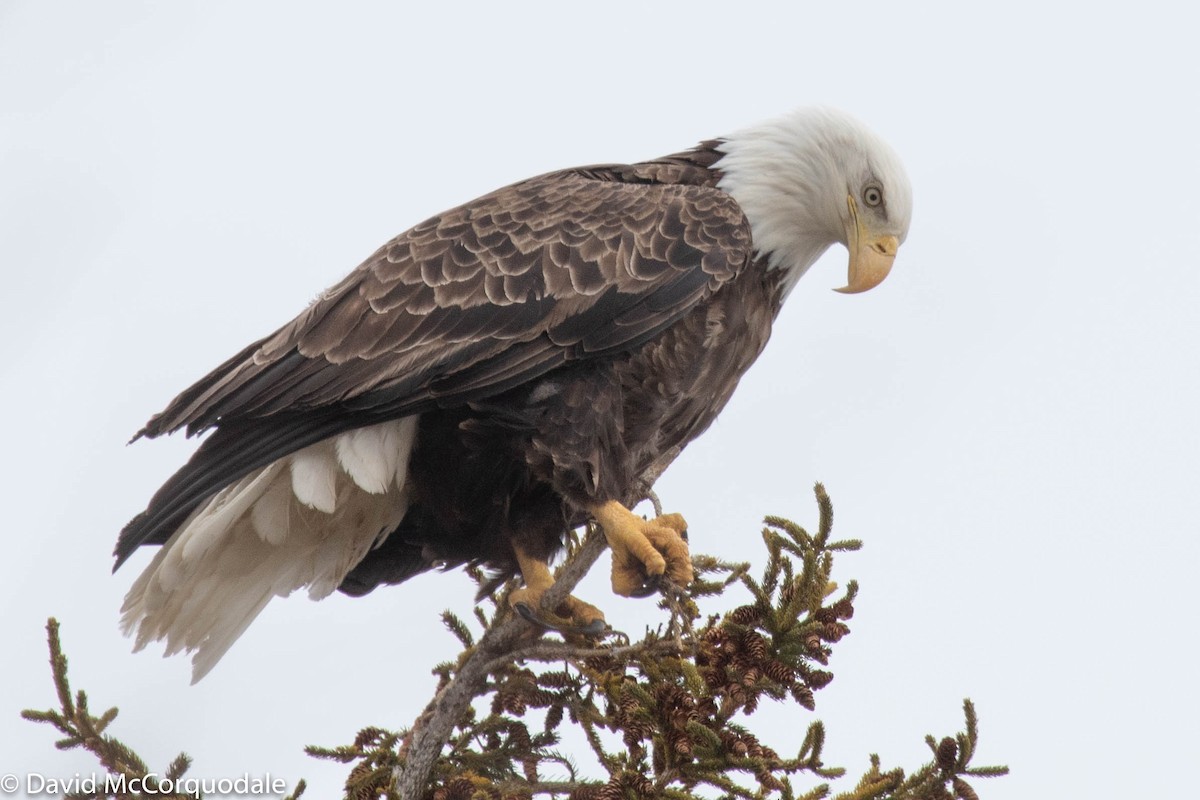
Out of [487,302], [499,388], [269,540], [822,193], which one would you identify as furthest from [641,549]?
[822,193]

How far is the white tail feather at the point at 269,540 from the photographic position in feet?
15.2

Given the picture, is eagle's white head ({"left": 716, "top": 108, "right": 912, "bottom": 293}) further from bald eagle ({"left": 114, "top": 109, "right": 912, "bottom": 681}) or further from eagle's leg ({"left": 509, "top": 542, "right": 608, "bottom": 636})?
eagle's leg ({"left": 509, "top": 542, "right": 608, "bottom": 636})

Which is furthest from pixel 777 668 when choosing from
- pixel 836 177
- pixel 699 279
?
pixel 836 177

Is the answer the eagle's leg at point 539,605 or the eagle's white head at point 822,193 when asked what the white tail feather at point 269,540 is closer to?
the eagle's leg at point 539,605

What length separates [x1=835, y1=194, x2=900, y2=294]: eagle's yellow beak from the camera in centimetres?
506

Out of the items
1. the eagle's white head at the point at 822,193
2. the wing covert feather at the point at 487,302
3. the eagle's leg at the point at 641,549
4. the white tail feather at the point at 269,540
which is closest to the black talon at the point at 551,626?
the eagle's leg at the point at 641,549

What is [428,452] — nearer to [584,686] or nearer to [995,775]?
[584,686]

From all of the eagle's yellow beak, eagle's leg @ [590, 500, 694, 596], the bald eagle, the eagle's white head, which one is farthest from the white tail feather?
the eagle's yellow beak

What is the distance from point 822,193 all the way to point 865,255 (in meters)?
0.33

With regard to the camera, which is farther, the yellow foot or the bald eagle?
the bald eagle

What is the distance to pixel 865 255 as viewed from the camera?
511 cm

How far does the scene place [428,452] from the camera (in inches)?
189

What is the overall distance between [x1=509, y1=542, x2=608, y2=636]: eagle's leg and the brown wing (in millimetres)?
731

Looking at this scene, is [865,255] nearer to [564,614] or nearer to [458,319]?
[458,319]
